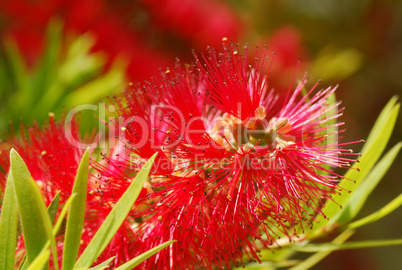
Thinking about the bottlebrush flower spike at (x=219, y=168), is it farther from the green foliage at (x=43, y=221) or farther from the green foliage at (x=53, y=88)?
the green foliage at (x=53, y=88)

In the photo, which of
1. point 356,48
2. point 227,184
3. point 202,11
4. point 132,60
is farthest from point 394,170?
point 227,184

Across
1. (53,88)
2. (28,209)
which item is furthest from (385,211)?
(53,88)

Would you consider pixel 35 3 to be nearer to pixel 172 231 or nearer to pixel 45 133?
pixel 45 133

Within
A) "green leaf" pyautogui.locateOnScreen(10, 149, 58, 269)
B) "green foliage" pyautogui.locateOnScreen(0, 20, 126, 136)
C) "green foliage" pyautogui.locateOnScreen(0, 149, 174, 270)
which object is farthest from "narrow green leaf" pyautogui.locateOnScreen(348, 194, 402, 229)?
"green foliage" pyautogui.locateOnScreen(0, 20, 126, 136)

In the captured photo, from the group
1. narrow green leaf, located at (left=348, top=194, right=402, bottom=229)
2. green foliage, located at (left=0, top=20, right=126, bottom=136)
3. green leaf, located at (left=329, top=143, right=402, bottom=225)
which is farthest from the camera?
green foliage, located at (left=0, top=20, right=126, bottom=136)


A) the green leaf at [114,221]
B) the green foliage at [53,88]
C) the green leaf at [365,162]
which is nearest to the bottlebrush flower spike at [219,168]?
the green leaf at [365,162]

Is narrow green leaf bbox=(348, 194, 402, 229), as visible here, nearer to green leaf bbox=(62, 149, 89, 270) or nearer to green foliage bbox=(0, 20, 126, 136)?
green leaf bbox=(62, 149, 89, 270)

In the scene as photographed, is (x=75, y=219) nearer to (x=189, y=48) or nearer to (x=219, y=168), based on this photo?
(x=219, y=168)
